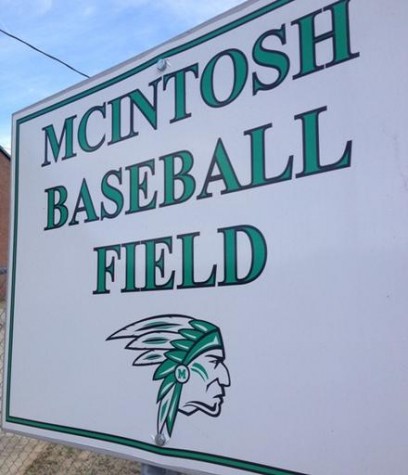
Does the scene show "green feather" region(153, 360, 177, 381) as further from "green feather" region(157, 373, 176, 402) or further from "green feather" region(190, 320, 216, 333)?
"green feather" region(190, 320, 216, 333)

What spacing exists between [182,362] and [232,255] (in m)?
0.43

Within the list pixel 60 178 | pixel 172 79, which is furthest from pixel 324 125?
pixel 60 178

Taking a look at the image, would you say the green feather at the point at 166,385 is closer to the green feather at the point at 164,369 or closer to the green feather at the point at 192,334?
the green feather at the point at 164,369

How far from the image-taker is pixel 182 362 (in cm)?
190

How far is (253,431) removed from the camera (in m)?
1.71

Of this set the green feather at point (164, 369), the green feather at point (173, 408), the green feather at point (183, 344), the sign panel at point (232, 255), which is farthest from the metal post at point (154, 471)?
the green feather at point (183, 344)

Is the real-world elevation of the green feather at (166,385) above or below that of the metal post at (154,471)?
above

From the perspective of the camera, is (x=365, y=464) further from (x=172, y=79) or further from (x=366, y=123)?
(x=172, y=79)

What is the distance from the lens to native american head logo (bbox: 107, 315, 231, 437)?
1.82 meters

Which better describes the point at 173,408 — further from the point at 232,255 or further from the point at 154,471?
the point at 232,255

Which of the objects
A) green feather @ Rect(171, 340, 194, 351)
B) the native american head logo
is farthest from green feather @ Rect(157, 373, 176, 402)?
green feather @ Rect(171, 340, 194, 351)

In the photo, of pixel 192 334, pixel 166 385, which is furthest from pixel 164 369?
pixel 192 334

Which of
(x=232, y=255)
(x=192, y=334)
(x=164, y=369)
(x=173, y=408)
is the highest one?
(x=232, y=255)

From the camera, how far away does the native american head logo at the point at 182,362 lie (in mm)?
1819
